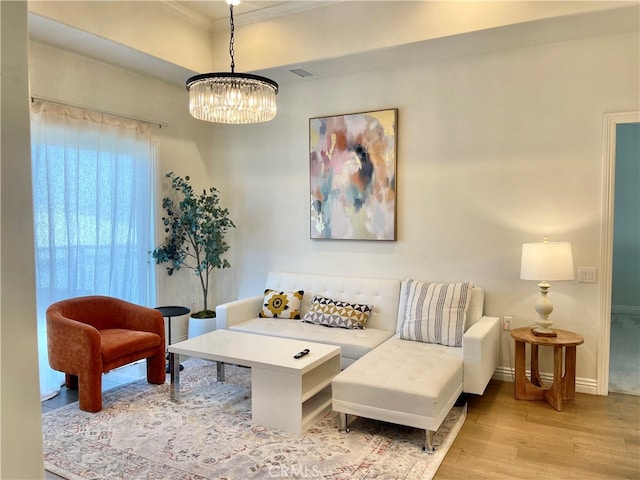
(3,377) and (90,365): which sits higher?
(3,377)

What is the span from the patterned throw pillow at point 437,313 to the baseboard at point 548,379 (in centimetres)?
63

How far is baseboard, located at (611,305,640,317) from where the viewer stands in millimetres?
6406

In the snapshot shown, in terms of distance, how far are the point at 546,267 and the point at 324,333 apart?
1.79 m

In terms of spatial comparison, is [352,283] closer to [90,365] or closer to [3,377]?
[90,365]

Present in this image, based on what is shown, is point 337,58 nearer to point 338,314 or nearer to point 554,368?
point 338,314

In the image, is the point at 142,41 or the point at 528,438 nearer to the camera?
the point at 528,438

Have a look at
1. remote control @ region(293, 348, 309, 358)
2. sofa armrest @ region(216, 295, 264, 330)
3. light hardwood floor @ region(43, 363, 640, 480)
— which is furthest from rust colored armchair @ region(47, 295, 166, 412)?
remote control @ region(293, 348, 309, 358)

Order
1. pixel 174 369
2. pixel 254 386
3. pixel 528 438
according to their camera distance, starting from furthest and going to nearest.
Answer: pixel 174 369, pixel 254 386, pixel 528 438

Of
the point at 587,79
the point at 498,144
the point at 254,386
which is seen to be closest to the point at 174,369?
the point at 254,386

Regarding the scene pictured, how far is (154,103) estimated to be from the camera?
458 centimetres

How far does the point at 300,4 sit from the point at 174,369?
3.20 m

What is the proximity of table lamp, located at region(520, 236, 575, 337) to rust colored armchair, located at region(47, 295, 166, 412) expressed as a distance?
9.58ft

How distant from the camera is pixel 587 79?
137 inches

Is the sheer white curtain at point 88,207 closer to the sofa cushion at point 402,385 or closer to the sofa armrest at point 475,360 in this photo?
the sofa cushion at point 402,385
